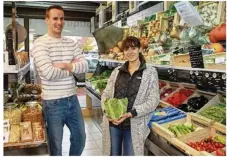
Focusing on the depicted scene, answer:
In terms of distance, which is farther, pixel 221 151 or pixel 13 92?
pixel 13 92

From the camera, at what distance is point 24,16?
685 cm

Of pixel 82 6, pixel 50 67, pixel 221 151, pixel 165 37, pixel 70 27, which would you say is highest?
pixel 82 6

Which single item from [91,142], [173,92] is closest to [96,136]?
[91,142]

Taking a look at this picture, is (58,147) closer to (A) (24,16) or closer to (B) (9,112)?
(B) (9,112)

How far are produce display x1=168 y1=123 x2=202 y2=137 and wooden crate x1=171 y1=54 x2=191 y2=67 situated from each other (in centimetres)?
52

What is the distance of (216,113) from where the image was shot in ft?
7.80

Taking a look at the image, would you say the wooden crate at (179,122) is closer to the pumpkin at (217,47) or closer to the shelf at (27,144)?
the pumpkin at (217,47)

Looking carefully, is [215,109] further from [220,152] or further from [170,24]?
[170,24]

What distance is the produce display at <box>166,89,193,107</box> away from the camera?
3.10 m

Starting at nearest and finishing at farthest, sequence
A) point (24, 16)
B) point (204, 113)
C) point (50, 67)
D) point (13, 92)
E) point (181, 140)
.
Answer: point (181, 140), point (50, 67), point (204, 113), point (13, 92), point (24, 16)

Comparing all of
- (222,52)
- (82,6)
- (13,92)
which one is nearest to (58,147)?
(13,92)

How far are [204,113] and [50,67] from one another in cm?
142

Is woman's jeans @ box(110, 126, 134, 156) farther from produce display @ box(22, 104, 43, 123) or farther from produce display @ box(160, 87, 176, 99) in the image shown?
produce display @ box(160, 87, 176, 99)

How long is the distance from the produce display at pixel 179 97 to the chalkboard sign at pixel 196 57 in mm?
903
